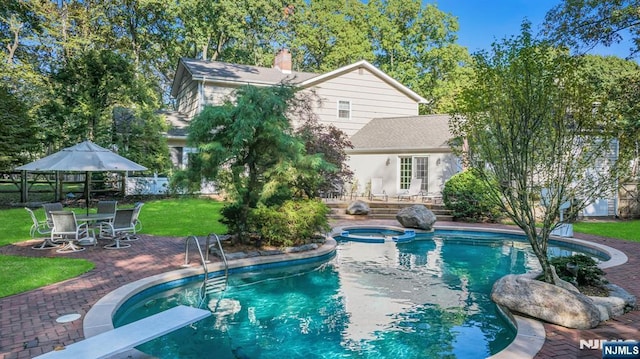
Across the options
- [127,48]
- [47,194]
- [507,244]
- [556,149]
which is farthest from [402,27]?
[556,149]

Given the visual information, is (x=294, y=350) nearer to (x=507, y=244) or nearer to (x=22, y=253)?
(x=22, y=253)

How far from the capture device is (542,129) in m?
6.34

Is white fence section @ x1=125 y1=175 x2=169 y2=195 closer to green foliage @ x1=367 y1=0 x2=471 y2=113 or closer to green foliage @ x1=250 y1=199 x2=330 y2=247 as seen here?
green foliage @ x1=250 y1=199 x2=330 y2=247

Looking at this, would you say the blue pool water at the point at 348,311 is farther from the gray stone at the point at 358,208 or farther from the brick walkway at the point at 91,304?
the gray stone at the point at 358,208

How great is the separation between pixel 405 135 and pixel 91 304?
57.9ft

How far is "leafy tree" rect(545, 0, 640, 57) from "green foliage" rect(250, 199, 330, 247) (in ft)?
34.9

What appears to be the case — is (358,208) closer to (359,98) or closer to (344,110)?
(344,110)

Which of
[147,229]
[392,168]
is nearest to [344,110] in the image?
[392,168]

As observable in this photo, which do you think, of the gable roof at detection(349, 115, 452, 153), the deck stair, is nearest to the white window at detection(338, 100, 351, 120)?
the gable roof at detection(349, 115, 452, 153)

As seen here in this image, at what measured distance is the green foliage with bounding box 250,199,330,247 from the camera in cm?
960

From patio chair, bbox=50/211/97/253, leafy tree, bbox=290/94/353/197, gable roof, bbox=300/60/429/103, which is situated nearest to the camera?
patio chair, bbox=50/211/97/253

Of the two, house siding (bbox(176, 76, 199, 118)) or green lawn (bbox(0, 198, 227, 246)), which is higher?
house siding (bbox(176, 76, 199, 118))

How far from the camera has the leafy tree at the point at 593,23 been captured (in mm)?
12391

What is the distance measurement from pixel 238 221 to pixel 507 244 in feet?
28.9
